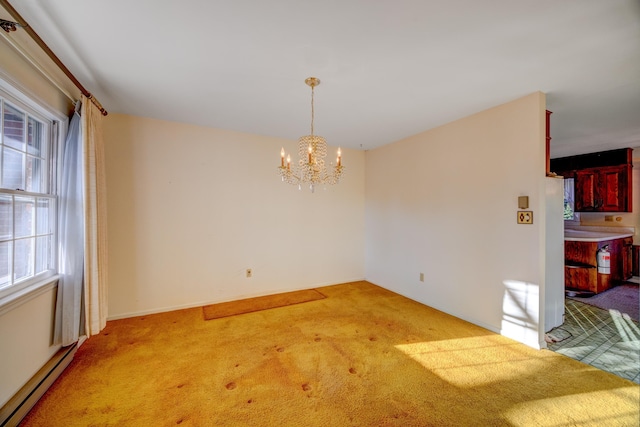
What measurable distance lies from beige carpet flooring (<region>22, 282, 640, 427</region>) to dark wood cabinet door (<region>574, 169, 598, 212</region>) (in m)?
4.36

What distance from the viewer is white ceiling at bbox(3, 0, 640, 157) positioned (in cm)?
156

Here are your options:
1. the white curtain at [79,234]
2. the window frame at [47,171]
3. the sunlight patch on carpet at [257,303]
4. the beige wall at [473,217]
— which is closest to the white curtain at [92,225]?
the white curtain at [79,234]

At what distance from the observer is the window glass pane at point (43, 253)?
2.18 meters

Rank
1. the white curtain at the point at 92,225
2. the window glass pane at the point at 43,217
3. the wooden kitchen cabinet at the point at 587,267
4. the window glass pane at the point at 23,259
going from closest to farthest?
1. the window glass pane at the point at 23,259
2. the window glass pane at the point at 43,217
3. the white curtain at the point at 92,225
4. the wooden kitchen cabinet at the point at 587,267

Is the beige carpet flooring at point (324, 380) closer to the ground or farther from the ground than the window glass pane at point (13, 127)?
closer to the ground

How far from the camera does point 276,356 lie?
2.40 meters

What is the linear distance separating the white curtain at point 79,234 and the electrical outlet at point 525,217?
4283 millimetres

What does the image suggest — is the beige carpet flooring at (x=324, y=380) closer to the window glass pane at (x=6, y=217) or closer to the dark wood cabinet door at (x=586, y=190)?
the window glass pane at (x=6, y=217)

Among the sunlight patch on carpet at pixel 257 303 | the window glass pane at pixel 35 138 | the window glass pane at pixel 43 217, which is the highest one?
the window glass pane at pixel 35 138

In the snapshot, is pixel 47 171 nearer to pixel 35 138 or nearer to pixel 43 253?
pixel 35 138

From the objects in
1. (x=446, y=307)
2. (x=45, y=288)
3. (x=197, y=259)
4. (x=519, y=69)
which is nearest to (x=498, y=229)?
(x=446, y=307)

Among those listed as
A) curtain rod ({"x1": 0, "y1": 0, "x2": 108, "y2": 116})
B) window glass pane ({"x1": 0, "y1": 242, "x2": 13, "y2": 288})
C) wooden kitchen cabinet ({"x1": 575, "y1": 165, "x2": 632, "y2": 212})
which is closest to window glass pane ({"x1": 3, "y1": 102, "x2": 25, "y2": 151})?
curtain rod ({"x1": 0, "y1": 0, "x2": 108, "y2": 116})

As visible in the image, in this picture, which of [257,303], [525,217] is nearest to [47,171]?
[257,303]

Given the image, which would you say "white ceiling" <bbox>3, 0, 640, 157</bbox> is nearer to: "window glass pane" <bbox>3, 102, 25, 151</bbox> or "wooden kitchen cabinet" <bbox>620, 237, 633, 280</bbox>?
"window glass pane" <bbox>3, 102, 25, 151</bbox>
